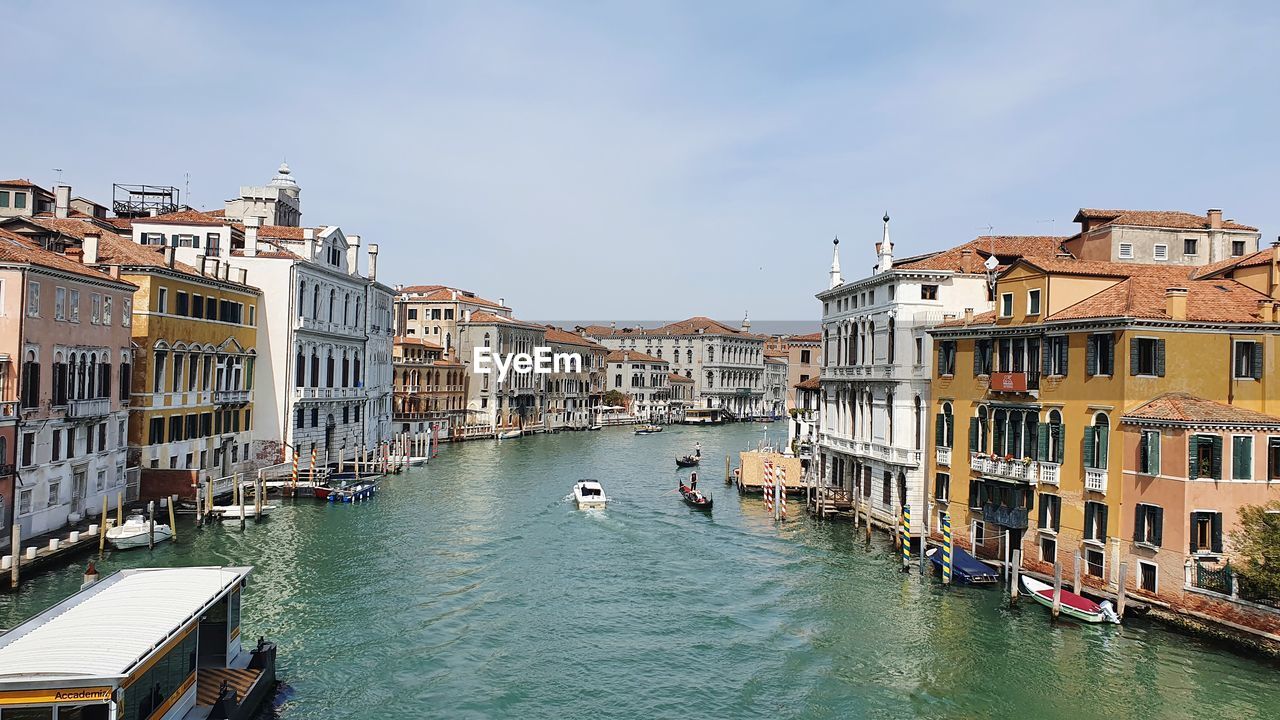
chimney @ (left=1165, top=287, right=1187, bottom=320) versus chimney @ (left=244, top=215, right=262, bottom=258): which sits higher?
chimney @ (left=244, top=215, right=262, bottom=258)

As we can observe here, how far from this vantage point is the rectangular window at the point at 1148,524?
1853 centimetres

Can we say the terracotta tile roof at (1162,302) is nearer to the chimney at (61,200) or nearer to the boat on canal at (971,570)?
the boat on canal at (971,570)

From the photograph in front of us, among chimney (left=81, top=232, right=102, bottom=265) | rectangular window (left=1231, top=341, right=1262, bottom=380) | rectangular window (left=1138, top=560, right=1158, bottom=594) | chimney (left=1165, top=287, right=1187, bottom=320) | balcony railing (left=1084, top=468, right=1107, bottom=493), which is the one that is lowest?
rectangular window (left=1138, top=560, right=1158, bottom=594)

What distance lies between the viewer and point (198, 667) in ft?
46.2

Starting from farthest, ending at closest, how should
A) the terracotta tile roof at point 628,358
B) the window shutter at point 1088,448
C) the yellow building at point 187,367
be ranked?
the terracotta tile roof at point 628,358, the yellow building at point 187,367, the window shutter at point 1088,448

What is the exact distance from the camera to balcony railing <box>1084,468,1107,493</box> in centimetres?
1977

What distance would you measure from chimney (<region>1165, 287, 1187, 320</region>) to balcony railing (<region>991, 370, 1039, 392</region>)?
10.9 ft

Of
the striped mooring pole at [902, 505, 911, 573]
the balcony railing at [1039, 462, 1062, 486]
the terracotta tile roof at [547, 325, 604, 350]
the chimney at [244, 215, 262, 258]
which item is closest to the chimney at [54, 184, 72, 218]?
the chimney at [244, 215, 262, 258]

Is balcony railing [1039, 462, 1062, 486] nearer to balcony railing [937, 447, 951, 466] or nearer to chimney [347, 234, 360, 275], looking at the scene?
balcony railing [937, 447, 951, 466]

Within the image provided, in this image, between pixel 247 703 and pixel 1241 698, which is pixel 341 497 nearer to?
pixel 247 703

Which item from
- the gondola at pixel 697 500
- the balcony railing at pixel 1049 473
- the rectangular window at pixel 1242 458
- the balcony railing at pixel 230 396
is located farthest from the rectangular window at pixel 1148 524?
the balcony railing at pixel 230 396

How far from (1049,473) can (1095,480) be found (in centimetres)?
142

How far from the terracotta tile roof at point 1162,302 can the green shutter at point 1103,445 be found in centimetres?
235

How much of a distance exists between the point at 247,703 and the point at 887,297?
854 inches
